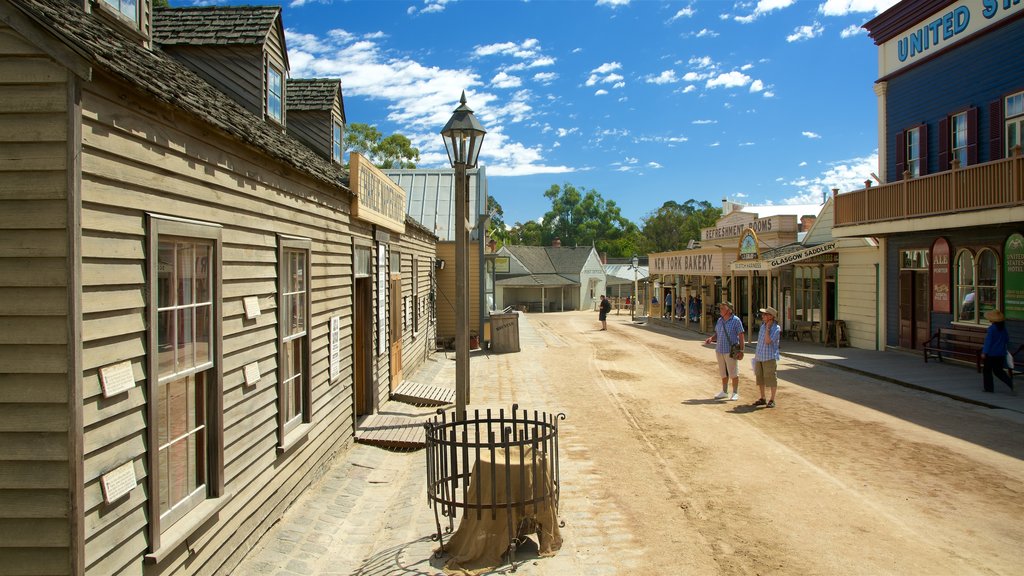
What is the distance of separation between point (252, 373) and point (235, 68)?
496 cm

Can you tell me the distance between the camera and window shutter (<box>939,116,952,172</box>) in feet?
54.4

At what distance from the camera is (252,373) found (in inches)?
209

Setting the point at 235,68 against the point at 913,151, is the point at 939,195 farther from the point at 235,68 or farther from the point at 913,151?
the point at 235,68

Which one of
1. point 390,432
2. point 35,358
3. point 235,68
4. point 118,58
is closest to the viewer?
point 35,358

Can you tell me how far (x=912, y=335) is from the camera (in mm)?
17812

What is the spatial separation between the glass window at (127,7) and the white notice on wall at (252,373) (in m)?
3.20

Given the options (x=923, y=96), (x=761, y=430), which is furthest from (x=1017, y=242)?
(x=761, y=430)

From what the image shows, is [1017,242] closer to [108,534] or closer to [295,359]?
[295,359]

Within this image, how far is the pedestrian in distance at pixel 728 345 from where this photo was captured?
1181cm

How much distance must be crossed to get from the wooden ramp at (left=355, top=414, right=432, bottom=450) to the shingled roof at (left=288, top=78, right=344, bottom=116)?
17.6 ft

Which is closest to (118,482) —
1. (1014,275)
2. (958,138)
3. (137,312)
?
(137,312)

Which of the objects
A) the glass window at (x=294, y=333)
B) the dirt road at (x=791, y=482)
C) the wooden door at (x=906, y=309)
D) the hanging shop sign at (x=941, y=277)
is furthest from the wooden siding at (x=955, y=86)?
the glass window at (x=294, y=333)

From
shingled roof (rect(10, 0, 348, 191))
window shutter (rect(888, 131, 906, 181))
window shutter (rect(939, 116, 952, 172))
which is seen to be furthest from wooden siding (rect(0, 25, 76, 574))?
window shutter (rect(888, 131, 906, 181))

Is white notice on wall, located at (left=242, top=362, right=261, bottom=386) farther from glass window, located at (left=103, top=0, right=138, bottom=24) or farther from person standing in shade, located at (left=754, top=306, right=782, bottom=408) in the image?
person standing in shade, located at (left=754, top=306, right=782, bottom=408)
